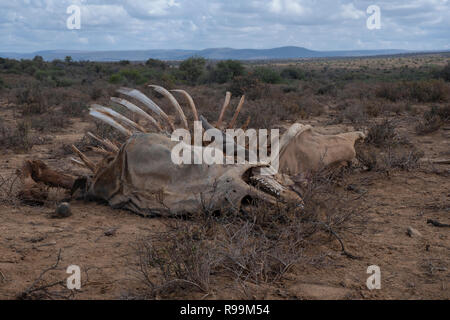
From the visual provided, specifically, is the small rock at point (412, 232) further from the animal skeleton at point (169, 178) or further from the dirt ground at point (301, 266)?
the animal skeleton at point (169, 178)

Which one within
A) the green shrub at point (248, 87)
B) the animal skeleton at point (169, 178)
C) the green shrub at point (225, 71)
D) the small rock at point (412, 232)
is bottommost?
the small rock at point (412, 232)

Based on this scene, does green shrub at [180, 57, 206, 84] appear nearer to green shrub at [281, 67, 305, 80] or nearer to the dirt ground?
green shrub at [281, 67, 305, 80]

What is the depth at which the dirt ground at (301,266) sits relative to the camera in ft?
8.27

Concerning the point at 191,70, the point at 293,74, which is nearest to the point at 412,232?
the point at 191,70

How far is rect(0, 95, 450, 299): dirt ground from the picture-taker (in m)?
2.52

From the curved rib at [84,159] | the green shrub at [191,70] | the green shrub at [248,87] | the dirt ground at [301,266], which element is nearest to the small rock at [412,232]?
the dirt ground at [301,266]

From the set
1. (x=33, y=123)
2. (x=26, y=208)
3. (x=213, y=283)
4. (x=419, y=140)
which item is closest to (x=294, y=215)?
(x=213, y=283)

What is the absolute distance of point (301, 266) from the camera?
282 cm

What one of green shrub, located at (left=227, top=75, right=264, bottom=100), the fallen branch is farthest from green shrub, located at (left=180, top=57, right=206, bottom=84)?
the fallen branch

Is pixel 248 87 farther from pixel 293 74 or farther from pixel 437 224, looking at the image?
pixel 293 74

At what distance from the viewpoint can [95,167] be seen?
4.18m
